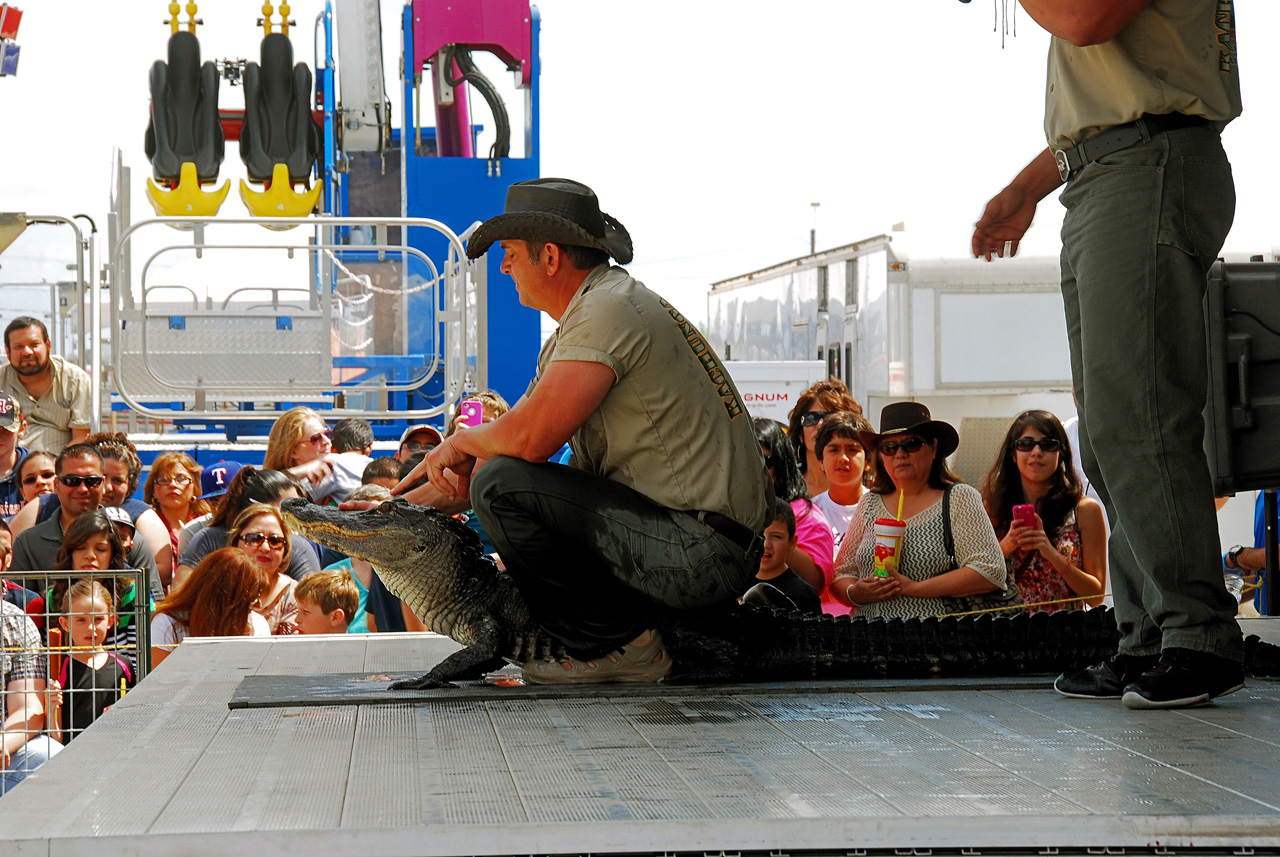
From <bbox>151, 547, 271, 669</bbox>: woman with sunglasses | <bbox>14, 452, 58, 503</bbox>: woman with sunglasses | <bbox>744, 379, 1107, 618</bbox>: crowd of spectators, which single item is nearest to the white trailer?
<bbox>744, 379, 1107, 618</bbox>: crowd of spectators

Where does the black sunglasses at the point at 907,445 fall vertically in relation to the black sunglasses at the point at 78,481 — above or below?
above

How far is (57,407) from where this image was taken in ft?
22.5

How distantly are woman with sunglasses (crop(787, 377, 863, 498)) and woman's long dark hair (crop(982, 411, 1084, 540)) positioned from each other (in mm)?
1052

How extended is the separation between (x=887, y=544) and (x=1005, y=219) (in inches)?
45.4

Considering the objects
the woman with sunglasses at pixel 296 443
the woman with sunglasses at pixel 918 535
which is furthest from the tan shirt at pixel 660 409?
the woman with sunglasses at pixel 296 443

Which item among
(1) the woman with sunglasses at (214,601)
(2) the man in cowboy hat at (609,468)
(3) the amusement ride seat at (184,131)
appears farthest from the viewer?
(3) the amusement ride seat at (184,131)

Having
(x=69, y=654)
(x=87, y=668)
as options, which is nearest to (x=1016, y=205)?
(x=69, y=654)

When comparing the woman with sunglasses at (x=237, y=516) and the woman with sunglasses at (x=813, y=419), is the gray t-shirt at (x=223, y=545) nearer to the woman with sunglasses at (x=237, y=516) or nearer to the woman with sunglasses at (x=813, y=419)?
the woman with sunglasses at (x=237, y=516)

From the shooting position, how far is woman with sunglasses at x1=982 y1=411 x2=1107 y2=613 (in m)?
4.41

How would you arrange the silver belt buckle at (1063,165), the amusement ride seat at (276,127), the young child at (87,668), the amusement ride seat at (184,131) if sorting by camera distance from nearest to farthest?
the silver belt buckle at (1063,165)
the young child at (87,668)
the amusement ride seat at (184,131)
the amusement ride seat at (276,127)

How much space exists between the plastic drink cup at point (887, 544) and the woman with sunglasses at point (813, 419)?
181cm

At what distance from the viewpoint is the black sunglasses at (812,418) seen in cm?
583

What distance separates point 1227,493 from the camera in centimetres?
303

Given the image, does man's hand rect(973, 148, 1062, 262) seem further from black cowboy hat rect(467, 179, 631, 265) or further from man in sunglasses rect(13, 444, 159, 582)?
man in sunglasses rect(13, 444, 159, 582)
